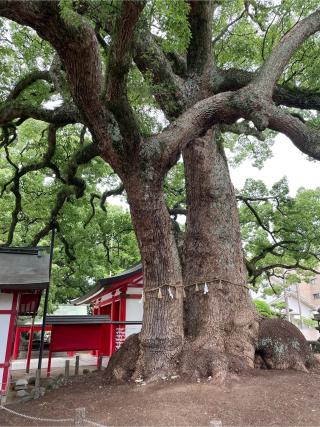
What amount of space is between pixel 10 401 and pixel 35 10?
6.06 metres

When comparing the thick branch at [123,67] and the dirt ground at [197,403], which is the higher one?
the thick branch at [123,67]

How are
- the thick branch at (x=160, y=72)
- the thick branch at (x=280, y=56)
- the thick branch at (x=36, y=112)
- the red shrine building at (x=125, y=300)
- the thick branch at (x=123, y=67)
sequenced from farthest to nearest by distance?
the red shrine building at (x=125, y=300) < the thick branch at (x=36, y=112) < the thick branch at (x=160, y=72) < the thick branch at (x=280, y=56) < the thick branch at (x=123, y=67)

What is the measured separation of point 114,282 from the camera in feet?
37.0

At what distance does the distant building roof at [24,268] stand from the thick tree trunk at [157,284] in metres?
1.95

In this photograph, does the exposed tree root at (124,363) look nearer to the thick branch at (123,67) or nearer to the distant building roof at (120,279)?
the thick branch at (123,67)

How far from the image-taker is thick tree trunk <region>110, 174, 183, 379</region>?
5293mm

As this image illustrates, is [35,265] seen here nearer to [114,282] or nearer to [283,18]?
[114,282]

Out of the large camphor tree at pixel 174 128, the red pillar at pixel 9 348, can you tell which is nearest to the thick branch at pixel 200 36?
the large camphor tree at pixel 174 128

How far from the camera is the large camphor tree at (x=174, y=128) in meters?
4.30

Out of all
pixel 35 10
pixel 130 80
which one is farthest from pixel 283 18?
pixel 35 10

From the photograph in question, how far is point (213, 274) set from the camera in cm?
621

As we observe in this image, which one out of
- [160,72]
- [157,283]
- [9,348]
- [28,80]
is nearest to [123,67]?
[160,72]

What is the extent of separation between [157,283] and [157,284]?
16 mm

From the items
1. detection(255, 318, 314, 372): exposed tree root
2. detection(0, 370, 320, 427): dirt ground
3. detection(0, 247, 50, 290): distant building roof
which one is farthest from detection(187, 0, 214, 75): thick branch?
detection(0, 370, 320, 427): dirt ground
